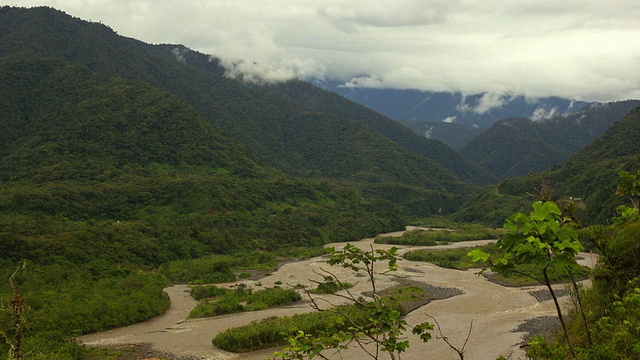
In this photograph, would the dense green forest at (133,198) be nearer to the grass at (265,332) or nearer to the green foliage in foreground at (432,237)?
the green foliage in foreground at (432,237)

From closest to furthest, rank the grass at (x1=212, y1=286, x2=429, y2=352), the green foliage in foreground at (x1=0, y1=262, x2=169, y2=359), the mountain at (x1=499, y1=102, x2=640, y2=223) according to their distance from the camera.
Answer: the green foliage in foreground at (x1=0, y1=262, x2=169, y2=359) < the grass at (x1=212, y1=286, x2=429, y2=352) < the mountain at (x1=499, y1=102, x2=640, y2=223)

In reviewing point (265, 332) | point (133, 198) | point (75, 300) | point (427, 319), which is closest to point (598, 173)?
point (427, 319)

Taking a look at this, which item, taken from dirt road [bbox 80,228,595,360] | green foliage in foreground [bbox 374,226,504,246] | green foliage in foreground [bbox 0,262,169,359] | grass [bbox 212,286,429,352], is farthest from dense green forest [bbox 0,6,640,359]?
grass [bbox 212,286,429,352]

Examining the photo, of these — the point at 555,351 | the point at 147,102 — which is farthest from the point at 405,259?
the point at 147,102

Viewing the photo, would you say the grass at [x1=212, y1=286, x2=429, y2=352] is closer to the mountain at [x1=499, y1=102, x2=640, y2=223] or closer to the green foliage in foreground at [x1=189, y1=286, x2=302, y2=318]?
the green foliage in foreground at [x1=189, y1=286, x2=302, y2=318]

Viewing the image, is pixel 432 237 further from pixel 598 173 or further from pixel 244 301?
pixel 244 301

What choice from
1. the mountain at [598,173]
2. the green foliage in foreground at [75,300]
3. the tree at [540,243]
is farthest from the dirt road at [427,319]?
the mountain at [598,173]
